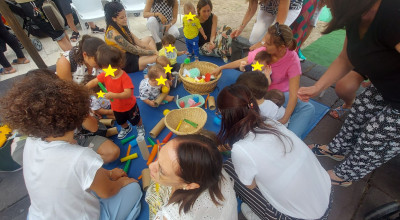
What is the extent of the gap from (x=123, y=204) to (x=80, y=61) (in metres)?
1.54

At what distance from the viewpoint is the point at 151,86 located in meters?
2.20

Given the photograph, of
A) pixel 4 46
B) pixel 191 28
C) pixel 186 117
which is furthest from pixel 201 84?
pixel 4 46

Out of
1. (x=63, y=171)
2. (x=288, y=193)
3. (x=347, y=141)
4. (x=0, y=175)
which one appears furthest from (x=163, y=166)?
(x=0, y=175)

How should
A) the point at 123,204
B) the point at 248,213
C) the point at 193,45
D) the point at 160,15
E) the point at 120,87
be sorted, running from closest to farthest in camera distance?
1. the point at 123,204
2. the point at 248,213
3. the point at 120,87
4. the point at 193,45
5. the point at 160,15

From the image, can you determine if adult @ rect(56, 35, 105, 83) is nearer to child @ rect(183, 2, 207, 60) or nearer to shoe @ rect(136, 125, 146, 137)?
shoe @ rect(136, 125, 146, 137)

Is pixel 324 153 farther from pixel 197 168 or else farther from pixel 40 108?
pixel 40 108

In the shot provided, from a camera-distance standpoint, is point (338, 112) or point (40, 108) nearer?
point (40, 108)

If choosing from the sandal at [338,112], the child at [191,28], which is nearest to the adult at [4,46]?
the child at [191,28]

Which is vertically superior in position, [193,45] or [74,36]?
[193,45]

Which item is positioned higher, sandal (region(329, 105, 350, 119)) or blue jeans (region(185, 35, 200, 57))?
blue jeans (region(185, 35, 200, 57))

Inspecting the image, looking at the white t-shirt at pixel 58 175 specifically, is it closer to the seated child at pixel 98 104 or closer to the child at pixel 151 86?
the seated child at pixel 98 104

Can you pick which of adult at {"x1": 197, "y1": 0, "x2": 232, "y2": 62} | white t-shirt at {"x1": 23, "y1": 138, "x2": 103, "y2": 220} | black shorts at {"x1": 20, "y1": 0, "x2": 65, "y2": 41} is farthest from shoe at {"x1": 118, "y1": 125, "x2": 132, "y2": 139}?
black shorts at {"x1": 20, "y1": 0, "x2": 65, "y2": 41}

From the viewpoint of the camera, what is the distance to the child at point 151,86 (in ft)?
7.00

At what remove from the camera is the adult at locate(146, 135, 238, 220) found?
868 millimetres
